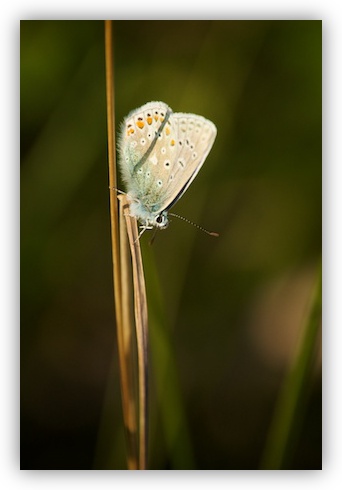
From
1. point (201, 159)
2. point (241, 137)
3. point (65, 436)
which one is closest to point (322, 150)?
Answer: point (241, 137)

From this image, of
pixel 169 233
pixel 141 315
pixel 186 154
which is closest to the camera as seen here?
Answer: pixel 141 315

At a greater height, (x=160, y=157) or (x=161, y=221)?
(x=160, y=157)

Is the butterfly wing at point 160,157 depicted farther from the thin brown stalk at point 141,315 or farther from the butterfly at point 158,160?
the thin brown stalk at point 141,315

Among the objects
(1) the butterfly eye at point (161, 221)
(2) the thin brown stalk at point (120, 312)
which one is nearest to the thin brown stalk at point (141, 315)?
(2) the thin brown stalk at point (120, 312)

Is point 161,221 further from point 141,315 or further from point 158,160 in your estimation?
point 141,315

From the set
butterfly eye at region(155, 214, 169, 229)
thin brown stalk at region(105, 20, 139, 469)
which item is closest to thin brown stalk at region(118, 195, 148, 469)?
thin brown stalk at region(105, 20, 139, 469)

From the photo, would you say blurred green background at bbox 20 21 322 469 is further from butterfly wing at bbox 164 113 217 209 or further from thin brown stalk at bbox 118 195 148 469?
thin brown stalk at bbox 118 195 148 469

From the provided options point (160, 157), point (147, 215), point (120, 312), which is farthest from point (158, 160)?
point (120, 312)
